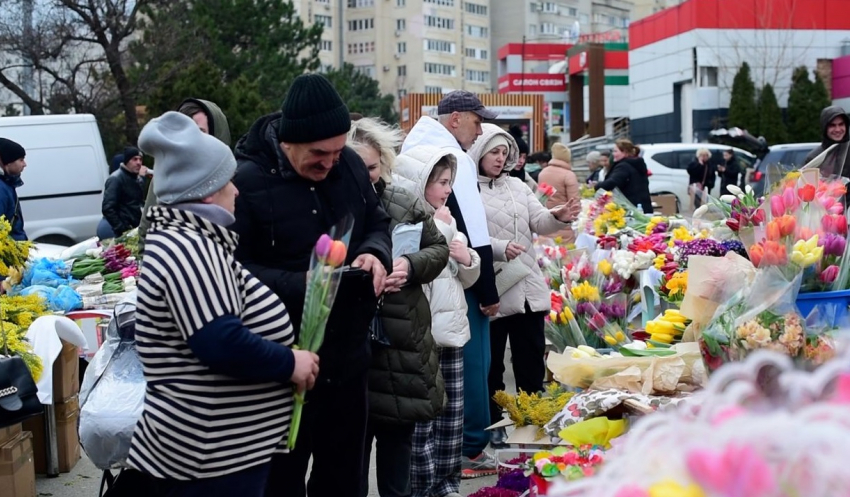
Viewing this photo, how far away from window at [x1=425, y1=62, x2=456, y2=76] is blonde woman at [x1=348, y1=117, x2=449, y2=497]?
94603mm

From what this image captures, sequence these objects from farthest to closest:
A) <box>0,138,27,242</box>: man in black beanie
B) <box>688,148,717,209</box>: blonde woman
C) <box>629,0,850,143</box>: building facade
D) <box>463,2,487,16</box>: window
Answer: <box>463,2,487,16</box>: window < <box>629,0,850,143</box>: building facade < <box>688,148,717,209</box>: blonde woman < <box>0,138,27,242</box>: man in black beanie

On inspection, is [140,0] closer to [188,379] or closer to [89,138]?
[89,138]

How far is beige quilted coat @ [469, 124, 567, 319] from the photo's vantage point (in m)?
6.00

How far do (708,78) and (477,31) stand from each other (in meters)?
65.9

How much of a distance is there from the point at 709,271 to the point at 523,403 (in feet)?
3.25

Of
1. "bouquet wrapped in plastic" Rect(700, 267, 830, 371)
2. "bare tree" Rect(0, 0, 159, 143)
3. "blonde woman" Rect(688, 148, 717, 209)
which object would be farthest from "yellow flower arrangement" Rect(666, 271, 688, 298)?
"bare tree" Rect(0, 0, 159, 143)

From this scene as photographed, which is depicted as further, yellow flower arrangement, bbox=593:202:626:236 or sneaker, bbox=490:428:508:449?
yellow flower arrangement, bbox=593:202:626:236

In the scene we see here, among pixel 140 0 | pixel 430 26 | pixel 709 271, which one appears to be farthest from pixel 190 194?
pixel 430 26

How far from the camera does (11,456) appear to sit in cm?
514

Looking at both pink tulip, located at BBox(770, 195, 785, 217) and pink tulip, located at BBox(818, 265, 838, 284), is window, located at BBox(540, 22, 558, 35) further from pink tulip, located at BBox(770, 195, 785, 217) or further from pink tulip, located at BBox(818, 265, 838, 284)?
pink tulip, located at BBox(818, 265, 838, 284)

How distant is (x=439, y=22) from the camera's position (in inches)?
3920

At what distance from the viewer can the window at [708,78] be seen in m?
39.3

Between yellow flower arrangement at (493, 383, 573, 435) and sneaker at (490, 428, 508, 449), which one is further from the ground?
yellow flower arrangement at (493, 383, 573, 435)

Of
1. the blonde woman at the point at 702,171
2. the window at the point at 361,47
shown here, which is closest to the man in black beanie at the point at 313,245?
the blonde woman at the point at 702,171
